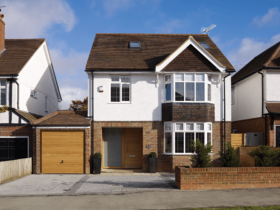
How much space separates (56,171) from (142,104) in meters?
5.85

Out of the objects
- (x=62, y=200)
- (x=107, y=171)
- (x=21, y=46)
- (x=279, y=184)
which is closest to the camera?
(x=62, y=200)

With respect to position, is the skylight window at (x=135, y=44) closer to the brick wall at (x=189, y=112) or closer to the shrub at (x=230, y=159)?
the brick wall at (x=189, y=112)

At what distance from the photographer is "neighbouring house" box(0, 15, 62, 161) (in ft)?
52.0

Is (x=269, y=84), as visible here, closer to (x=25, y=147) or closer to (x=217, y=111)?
(x=217, y=111)

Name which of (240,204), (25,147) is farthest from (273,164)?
(25,147)

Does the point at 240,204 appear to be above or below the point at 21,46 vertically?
below

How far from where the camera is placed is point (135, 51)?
17.8 m

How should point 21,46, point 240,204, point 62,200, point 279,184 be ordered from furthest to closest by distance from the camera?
point 21,46 < point 279,184 < point 62,200 < point 240,204

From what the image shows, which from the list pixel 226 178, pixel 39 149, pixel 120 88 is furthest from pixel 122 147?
pixel 226 178

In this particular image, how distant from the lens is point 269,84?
55.1ft

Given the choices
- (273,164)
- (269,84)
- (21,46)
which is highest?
(21,46)

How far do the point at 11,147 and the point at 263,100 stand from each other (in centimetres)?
1439

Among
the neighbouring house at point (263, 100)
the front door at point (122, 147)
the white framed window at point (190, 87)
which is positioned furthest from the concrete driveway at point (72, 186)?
the neighbouring house at point (263, 100)

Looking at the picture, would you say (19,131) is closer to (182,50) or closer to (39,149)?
(39,149)
